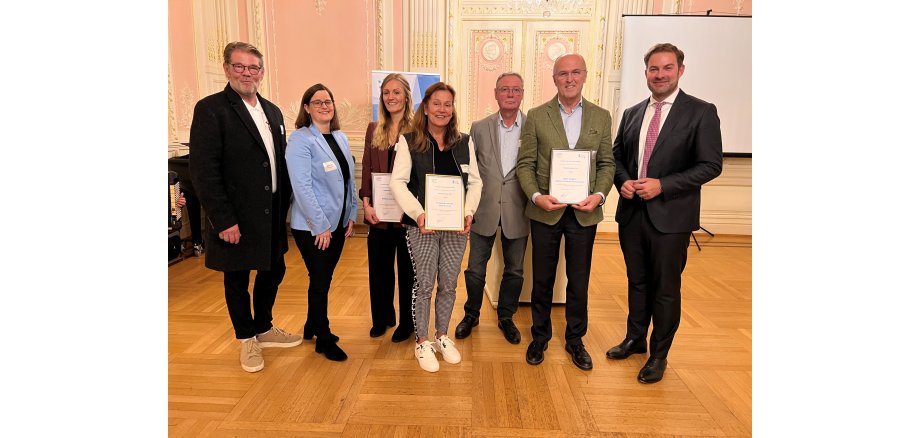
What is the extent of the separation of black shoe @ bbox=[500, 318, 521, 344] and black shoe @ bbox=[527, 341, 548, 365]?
0.20m

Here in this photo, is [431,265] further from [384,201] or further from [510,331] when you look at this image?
[510,331]

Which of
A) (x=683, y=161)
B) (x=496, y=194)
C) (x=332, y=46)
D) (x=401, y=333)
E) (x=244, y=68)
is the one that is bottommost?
(x=401, y=333)

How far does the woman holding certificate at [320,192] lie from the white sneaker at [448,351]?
0.53m

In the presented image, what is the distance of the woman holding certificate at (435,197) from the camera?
2348mm

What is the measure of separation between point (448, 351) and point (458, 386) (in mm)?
285

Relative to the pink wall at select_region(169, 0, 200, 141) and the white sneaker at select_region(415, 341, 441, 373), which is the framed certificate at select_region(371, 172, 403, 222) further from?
the pink wall at select_region(169, 0, 200, 141)

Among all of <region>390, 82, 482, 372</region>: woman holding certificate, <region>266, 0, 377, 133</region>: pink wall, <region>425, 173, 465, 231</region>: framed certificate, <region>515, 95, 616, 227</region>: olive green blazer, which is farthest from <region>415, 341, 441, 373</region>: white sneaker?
<region>266, 0, 377, 133</region>: pink wall

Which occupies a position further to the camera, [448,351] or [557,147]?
[448,351]

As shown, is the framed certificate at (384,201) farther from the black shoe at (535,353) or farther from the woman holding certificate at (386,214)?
the black shoe at (535,353)

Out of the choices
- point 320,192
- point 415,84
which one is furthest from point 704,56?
point 320,192

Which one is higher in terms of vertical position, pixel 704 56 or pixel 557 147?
pixel 704 56

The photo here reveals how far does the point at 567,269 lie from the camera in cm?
253

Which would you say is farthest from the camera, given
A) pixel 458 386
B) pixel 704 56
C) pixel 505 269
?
pixel 704 56

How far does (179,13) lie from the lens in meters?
4.77
